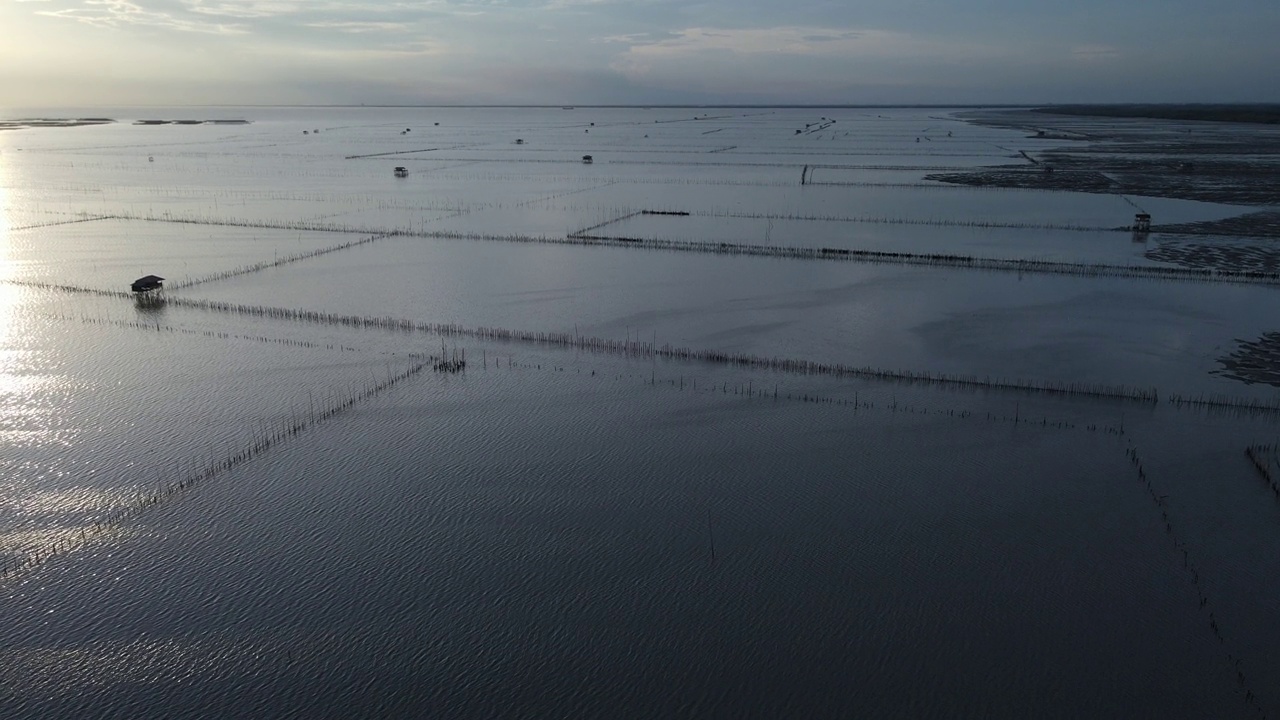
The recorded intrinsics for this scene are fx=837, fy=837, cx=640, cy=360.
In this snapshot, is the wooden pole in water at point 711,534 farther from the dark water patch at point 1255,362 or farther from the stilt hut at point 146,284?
the stilt hut at point 146,284

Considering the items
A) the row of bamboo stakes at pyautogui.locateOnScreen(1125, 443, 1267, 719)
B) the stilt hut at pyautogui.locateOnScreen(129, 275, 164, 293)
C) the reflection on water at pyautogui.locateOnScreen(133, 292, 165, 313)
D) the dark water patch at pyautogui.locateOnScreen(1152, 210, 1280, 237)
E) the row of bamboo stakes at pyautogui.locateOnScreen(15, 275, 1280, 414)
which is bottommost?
the row of bamboo stakes at pyautogui.locateOnScreen(1125, 443, 1267, 719)

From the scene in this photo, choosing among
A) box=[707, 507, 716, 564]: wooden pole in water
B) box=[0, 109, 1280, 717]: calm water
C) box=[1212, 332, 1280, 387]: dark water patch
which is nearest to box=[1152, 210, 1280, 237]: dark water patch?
box=[0, 109, 1280, 717]: calm water

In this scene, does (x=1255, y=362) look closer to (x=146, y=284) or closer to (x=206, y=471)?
(x=206, y=471)

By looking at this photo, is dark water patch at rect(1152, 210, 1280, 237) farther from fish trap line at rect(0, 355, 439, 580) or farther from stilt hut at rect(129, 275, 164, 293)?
stilt hut at rect(129, 275, 164, 293)

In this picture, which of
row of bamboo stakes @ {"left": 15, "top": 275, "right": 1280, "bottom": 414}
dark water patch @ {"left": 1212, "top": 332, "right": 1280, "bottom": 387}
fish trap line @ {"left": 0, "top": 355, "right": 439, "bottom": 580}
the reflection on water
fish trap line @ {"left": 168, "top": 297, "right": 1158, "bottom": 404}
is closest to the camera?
fish trap line @ {"left": 0, "top": 355, "right": 439, "bottom": 580}

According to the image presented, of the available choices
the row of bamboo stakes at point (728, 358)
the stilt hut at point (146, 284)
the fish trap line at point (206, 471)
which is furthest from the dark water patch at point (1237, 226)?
the stilt hut at point (146, 284)

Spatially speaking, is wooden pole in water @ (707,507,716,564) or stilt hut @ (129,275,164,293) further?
stilt hut @ (129,275,164,293)

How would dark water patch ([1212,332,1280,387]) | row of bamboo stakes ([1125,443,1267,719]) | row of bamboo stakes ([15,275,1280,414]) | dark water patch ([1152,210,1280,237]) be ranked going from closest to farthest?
row of bamboo stakes ([1125,443,1267,719]) < row of bamboo stakes ([15,275,1280,414]) < dark water patch ([1212,332,1280,387]) < dark water patch ([1152,210,1280,237])

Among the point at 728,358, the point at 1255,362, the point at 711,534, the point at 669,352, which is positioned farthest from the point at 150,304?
the point at 1255,362

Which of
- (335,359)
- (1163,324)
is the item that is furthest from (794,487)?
(1163,324)

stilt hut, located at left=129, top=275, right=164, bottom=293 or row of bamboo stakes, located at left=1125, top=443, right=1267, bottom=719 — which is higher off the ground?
stilt hut, located at left=129, top=275, right=164, bottom=293
